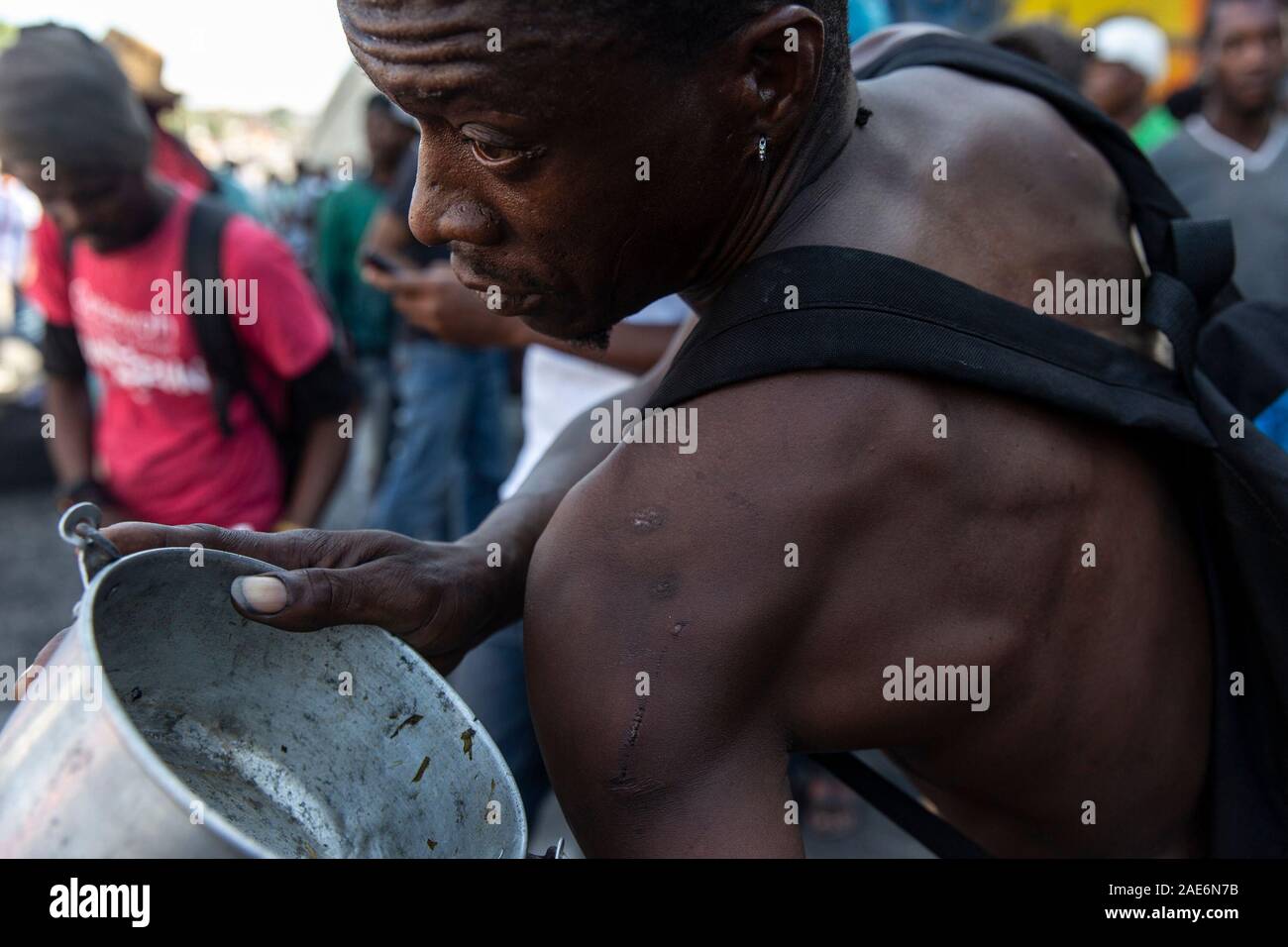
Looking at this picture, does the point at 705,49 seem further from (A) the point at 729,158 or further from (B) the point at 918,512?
(B) the point at 918,512

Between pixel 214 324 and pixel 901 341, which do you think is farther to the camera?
pixel 214 324

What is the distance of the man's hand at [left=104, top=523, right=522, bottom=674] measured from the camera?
128cm

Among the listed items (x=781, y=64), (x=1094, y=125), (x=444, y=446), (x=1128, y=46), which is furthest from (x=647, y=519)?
(x=1128, y=46)

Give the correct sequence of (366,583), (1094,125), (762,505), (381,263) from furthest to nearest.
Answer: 1. (381,263)
2. (1094,125)
3. (366,583)
4. (762,505)

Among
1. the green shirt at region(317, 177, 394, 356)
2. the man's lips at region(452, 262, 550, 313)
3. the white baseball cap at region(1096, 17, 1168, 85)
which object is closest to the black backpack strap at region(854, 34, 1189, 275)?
the man's lips at region(452, 262, 550, 313)

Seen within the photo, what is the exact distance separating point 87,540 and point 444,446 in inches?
179

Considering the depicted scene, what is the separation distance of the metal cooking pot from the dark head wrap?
7.54ft

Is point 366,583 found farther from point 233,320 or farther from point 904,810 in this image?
point 233,320

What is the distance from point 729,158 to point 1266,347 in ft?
2.82

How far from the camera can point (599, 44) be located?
1182 millimetres

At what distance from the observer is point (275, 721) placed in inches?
57.6

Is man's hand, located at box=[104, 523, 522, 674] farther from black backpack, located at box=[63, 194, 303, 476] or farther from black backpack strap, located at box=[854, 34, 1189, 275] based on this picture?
black backpack, located at box=[63, 194, 303, 476]
